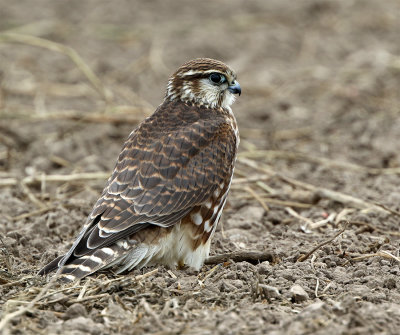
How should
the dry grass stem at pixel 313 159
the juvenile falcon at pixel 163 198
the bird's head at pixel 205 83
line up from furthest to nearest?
the dry grass stem at pixel 313 159, the bird's head at pixel 205 83, the juvenile falcon at pixel 163 198

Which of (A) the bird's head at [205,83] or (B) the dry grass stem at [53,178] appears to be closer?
(A) the bird's head at [205,83]

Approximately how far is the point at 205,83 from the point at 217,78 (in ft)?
0.33

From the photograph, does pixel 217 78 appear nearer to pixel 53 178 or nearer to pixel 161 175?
pixel 161 175

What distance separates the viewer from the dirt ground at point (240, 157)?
429 centimetres

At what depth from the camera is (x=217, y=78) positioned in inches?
231

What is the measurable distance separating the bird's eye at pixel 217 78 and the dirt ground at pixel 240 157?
1190 millimetres

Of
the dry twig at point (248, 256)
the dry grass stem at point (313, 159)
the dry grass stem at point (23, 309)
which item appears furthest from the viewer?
the dry grass stem at point (313, 159)

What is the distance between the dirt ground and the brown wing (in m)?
0.31

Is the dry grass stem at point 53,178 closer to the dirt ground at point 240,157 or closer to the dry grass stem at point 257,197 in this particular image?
the dirt ground at point 240,157

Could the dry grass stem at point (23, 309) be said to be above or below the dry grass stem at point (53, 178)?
below

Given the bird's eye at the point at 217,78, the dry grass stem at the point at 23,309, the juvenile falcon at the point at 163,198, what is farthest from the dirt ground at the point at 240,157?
the bird's eye at the point at 217,78

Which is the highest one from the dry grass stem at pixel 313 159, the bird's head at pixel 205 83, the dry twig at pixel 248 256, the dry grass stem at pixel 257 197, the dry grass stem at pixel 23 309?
the bird's head at pixel 205 83

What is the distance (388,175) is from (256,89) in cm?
328

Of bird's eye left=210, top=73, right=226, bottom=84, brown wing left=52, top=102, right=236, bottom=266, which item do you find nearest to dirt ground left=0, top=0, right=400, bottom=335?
brown wing left=52, top=102, right=236, bottom=266
